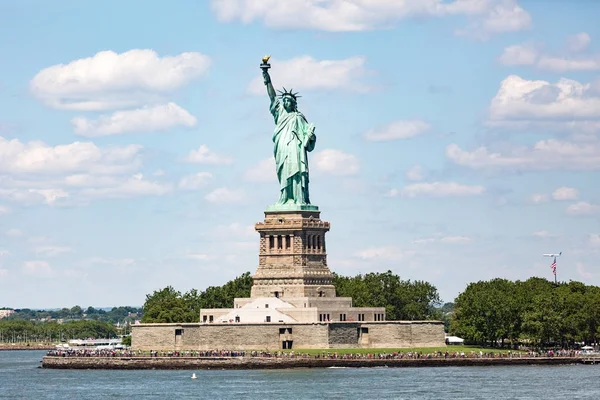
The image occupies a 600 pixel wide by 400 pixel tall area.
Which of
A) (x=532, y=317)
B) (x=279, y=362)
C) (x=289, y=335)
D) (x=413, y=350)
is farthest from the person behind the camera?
(x=532, y=317)

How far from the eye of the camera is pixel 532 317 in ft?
439

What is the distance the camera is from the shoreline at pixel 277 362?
11869 centimetres

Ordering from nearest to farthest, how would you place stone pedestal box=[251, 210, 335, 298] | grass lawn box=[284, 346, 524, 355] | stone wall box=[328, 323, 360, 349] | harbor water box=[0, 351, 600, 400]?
harbor water box=[0, 351, 600, 400] → grass lawn box=[284, 346, 524, 355] → stone wall box=[328, 323, 360, 349] → stone pedestal box=[251, 210, 335, 298]

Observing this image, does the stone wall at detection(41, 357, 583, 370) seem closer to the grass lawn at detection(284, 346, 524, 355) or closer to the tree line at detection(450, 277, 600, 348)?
the grass lawn at detection(284, 346, 524, 355)

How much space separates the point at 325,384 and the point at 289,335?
19911 millimetres

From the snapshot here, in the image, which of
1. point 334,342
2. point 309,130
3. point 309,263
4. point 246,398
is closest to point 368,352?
point 334,342

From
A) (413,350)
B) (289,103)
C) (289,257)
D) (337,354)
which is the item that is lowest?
(337,354)

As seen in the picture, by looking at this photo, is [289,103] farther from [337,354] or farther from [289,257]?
[337,354]

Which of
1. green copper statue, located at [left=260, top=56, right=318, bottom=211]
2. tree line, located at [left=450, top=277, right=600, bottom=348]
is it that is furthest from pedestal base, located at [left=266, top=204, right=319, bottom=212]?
tree line, located at [left=450, top=277, right=600, bottom=348]

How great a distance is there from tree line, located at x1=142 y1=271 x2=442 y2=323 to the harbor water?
1906 cm

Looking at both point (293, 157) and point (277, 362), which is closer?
point (277, 362)

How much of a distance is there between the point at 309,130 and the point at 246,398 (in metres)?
41.4

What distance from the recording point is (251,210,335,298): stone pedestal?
425ft

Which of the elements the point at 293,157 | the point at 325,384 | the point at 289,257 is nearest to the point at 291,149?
the point at 293,157
